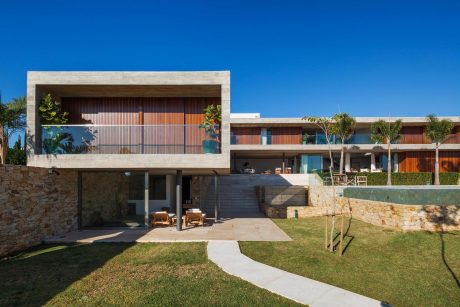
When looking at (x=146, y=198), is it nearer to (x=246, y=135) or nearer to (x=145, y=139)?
(x=145, y=139)

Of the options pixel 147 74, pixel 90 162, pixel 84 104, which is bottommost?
pixel 90 162

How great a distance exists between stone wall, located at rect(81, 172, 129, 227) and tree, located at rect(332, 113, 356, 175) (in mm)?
22617

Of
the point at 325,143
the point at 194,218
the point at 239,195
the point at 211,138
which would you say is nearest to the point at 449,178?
the point at 325,143

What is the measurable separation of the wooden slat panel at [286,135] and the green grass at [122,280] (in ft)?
82.5

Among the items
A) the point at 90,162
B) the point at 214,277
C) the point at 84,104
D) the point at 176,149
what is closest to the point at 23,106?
the point at 84,104

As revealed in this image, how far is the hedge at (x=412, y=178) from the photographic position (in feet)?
92.0

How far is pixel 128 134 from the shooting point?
41.9ft

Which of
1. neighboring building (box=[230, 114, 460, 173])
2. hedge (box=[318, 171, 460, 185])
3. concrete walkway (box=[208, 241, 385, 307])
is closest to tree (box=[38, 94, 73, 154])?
concrete walkway (box=[208, 241, 385, 307])

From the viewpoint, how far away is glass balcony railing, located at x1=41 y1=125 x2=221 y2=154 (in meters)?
12.5

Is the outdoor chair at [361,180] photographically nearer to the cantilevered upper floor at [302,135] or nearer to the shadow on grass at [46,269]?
the cantilevered upper floor at [302,135]

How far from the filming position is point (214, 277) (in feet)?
24.4

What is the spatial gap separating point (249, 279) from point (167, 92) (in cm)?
942

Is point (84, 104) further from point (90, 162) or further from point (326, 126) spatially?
point (326, 126)

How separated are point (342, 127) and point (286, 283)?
2643 centimetres
